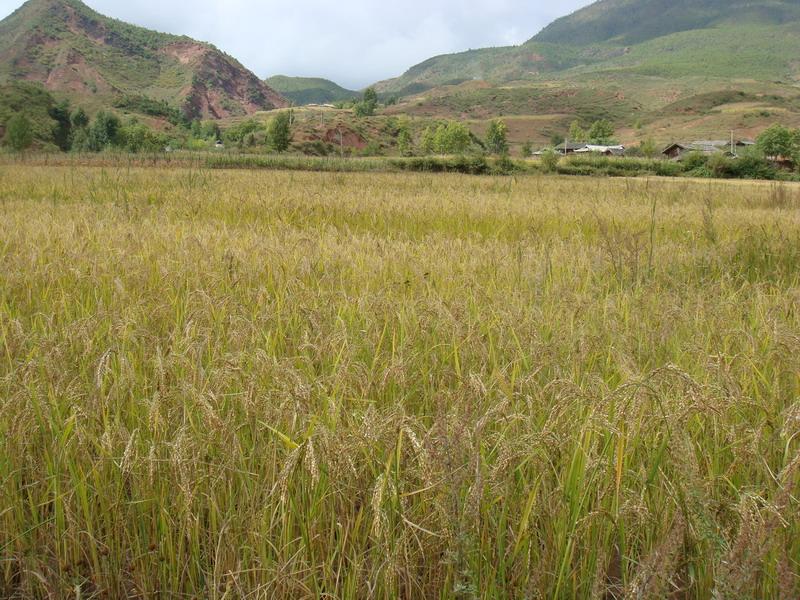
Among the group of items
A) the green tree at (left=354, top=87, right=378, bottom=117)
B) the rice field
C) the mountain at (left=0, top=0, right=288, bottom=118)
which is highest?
the mountain at (left=0, top=0, right=288, bottom=118)

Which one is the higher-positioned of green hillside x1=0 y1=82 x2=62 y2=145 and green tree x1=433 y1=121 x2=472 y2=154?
green hillside x1=0 y1=82 x2=62 y2=145

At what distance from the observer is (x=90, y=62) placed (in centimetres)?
15238

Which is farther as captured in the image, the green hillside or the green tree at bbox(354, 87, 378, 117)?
the green tree at bbox(354, 87, 378, 117)

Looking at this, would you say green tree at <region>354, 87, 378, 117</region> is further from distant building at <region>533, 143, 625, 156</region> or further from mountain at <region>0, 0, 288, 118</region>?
distant building at <region>533, 143, 625, 156</region>

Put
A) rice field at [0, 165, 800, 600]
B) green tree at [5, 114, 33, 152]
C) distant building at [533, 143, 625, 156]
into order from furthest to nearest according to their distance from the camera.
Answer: distant building at [533, 143, 625, 156] → green tree at [5, 114, 33, 152] → rice field at [0, 165, 800, 600]

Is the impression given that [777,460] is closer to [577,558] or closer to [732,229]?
[577,558]

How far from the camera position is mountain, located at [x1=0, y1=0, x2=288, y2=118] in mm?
141250

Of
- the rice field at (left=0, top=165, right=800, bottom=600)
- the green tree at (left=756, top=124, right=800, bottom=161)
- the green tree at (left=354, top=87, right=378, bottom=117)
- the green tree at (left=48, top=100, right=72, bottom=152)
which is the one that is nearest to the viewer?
the rice field at (left=0, top=165, right=800, bottom=600)

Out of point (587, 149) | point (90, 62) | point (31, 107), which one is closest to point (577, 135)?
point (587, 149)

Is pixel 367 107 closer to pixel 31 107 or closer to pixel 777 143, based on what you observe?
pixel 31 107

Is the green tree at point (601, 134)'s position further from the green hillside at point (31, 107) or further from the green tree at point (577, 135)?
the green hillside at point (31, 107)

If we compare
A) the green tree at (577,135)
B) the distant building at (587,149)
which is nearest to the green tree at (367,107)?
the green tree at (577,135)

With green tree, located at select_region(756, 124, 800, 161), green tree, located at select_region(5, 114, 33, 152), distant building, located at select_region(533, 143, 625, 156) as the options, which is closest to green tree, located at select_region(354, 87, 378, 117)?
distant building, located at select_region(533, 143, 625, 156)

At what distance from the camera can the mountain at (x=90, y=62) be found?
141250mm
